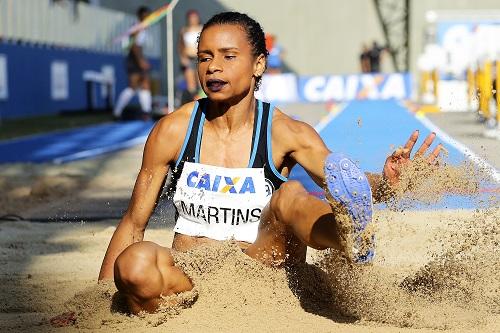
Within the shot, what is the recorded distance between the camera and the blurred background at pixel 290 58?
1706 cm

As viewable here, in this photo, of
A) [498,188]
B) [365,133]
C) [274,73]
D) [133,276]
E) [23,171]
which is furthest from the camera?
[274,73]

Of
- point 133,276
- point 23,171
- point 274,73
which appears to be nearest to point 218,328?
point 133,276

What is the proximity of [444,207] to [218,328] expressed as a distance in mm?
2926

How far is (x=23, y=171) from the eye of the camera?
1062 centimetres

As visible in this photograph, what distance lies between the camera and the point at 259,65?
4.26 metres

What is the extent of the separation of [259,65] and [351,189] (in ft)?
3.51

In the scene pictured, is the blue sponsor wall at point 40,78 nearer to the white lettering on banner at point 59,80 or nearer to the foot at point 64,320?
the white lettering on banner at point 59,80

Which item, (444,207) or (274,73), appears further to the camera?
(274,73)

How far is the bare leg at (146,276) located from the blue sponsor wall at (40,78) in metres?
14.8

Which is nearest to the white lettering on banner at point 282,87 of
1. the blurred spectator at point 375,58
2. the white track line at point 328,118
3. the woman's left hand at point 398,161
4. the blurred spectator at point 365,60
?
the white track line at point 328,118

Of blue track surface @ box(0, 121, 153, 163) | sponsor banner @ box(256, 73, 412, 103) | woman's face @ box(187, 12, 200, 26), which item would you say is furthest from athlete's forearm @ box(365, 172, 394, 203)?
sponsor banner @ box(256, 73, 412, 103)

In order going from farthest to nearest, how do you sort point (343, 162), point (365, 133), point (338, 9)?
point (338, 9), point (365, 133), point (343, 162)

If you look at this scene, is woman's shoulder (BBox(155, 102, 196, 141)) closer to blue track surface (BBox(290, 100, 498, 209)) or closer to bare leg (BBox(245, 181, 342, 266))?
bare leg (BBox(245, 181, 342, 266))

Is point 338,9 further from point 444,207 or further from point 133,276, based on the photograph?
point 133,276
